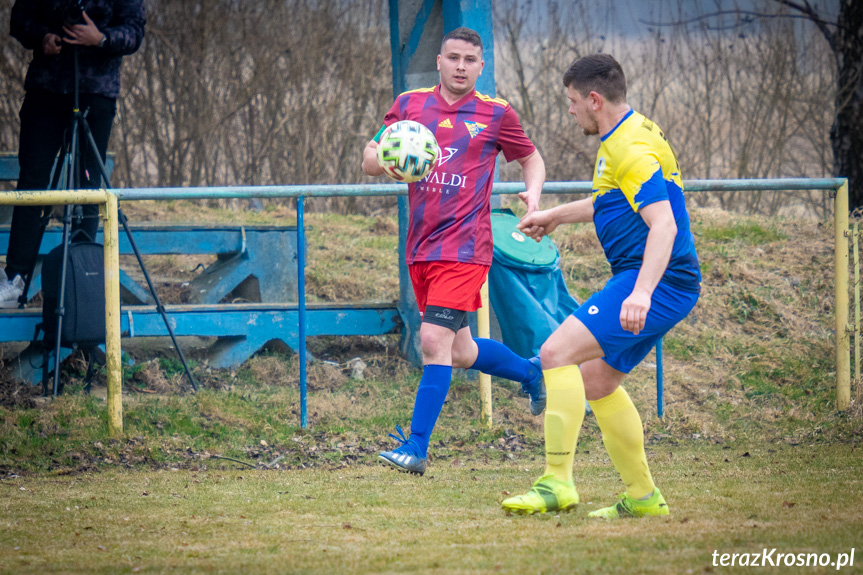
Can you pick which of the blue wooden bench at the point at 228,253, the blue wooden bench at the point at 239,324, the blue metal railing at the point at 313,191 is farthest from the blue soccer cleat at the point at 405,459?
the blue wooden bench at the point at 228,253

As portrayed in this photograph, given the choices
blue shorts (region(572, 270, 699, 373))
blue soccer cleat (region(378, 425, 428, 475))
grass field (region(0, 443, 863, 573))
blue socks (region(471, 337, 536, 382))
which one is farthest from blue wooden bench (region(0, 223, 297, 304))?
blue shorts (region(572, 270, 699, 373))

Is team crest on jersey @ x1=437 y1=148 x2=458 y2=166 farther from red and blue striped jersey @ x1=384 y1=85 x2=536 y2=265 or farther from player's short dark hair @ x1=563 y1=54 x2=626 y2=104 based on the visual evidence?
player's short dark hair @ x1=563 y1=54 x2=626 y2=104

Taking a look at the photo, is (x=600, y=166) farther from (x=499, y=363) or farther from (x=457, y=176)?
(x=499, y=363)

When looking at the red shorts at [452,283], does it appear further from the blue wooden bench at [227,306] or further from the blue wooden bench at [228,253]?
the blue wooden bench at [228,253]

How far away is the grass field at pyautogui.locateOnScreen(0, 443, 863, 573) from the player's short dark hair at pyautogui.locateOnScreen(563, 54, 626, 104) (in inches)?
63.6

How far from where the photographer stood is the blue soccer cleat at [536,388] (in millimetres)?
4863

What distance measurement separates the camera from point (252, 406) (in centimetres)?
586

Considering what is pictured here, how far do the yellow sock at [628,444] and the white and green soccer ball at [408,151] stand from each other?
134cm

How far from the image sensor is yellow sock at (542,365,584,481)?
3.47 m

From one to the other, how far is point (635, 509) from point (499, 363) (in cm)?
142

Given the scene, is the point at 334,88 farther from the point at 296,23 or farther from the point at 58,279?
the point at 58,279

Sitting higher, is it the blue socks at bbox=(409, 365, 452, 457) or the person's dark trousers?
the person's dark trousers

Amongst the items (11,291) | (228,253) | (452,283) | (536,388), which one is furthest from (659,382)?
(11,291)

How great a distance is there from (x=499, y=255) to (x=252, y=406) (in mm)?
1874
